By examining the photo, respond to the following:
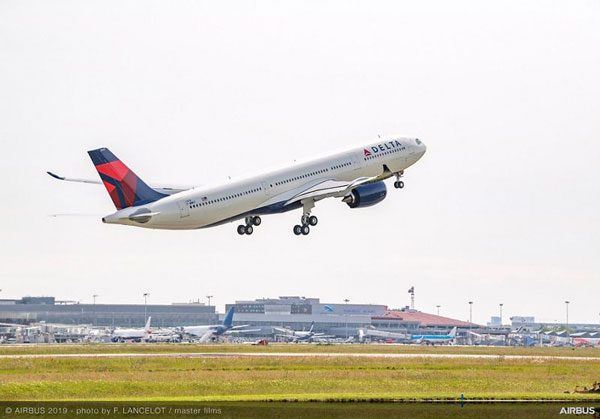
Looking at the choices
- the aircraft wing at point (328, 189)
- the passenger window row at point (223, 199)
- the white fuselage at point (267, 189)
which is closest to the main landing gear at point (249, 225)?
the white fuselage at point (267, 189)

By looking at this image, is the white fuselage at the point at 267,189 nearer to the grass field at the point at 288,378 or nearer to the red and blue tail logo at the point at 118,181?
the red and blue tail logo at the point at 118,181


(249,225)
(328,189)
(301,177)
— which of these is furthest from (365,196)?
(249,225)

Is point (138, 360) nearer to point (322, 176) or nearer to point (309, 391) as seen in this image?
point (322, 176)

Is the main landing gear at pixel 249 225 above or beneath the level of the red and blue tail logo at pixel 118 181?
beneath

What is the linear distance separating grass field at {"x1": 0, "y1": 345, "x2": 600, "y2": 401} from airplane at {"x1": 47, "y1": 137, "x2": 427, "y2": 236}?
42.5 ft

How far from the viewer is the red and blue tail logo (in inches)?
3942

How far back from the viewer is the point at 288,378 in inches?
Result: 3511

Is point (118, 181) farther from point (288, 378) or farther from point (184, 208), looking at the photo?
point (288, 378)

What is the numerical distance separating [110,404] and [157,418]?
24.1 feet

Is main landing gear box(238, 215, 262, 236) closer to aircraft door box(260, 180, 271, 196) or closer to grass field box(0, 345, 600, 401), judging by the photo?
aircraft door box(260, 180, 271, 196)

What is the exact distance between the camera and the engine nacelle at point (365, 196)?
391 feet

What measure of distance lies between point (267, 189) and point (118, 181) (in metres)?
15.2

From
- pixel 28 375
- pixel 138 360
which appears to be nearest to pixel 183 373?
pixel 28 375

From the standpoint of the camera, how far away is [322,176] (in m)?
116
